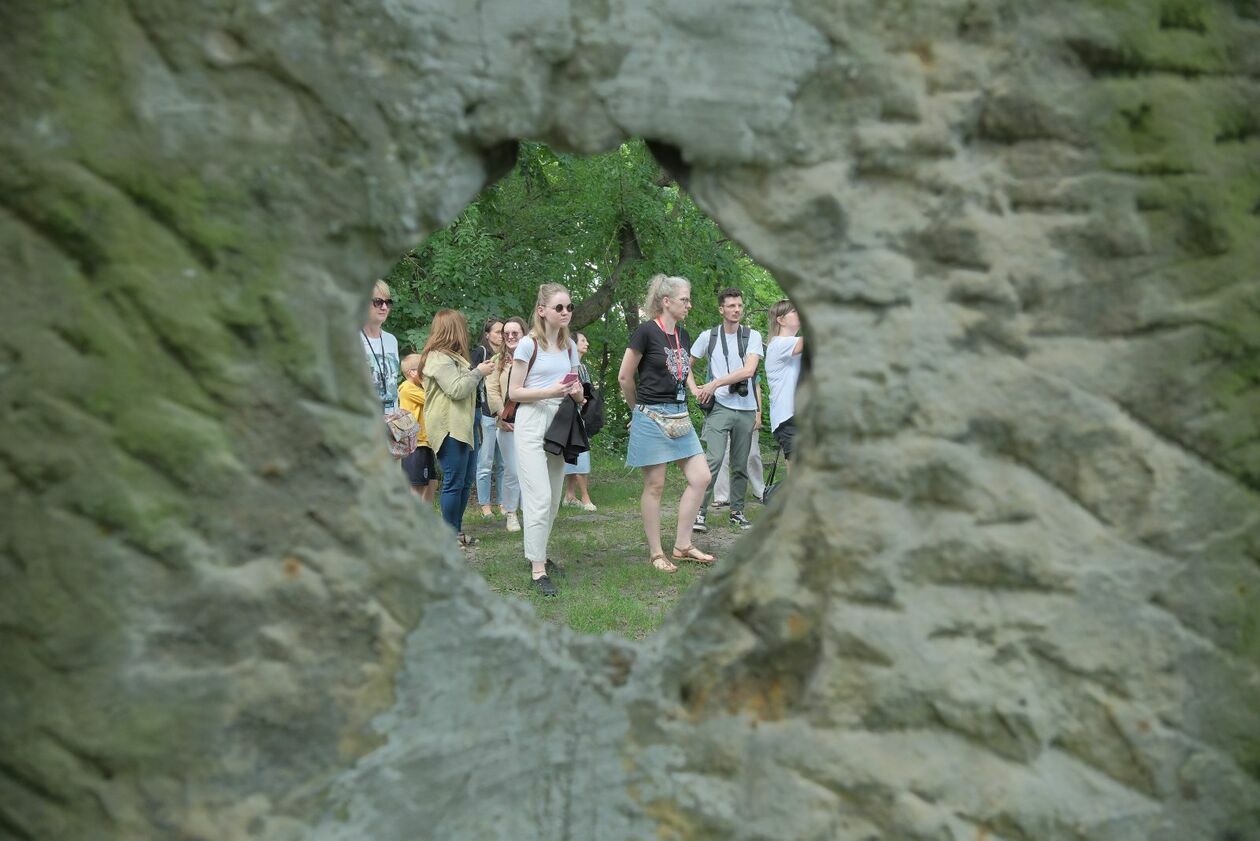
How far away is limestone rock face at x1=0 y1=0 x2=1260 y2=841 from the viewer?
6.68ft

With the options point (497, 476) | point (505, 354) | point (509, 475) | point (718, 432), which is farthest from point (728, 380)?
point (497, 476)

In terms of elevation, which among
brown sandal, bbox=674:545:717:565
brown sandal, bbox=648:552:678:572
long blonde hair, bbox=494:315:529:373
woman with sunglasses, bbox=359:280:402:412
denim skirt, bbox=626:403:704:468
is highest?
woman with sunglasses, bbox=359:280:402:412

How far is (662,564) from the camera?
604cm

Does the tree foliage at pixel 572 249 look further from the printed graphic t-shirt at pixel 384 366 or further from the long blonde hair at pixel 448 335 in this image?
the printed graphic t-shirt at pixel 384 366

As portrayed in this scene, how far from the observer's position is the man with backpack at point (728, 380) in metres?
6.35

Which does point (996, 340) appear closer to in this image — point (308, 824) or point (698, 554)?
point (308, 824)

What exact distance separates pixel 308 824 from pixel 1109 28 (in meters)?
2.41

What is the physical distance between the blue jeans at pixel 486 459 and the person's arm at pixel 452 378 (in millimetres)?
1795

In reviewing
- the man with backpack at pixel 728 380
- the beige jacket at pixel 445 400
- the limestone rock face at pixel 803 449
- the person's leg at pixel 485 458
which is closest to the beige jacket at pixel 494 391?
the person's leg at pixel 485 458

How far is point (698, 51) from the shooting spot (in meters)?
2.18

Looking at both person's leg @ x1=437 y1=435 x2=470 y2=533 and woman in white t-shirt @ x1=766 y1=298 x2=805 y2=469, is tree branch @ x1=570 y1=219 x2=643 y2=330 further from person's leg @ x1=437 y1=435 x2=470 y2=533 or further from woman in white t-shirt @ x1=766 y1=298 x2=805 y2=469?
person's leg @ x1=437 y1=435 x2=470 y2=533

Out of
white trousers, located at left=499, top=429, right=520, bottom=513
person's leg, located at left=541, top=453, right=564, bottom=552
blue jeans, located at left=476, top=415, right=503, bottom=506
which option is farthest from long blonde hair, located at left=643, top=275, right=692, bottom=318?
blue jeans, located at left=476, top=415, right=503, bottom=506

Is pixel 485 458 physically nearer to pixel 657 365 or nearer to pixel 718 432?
pixel 718 432

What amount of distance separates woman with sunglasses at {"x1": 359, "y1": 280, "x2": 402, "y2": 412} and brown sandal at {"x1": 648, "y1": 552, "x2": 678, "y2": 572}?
72.9 inches
